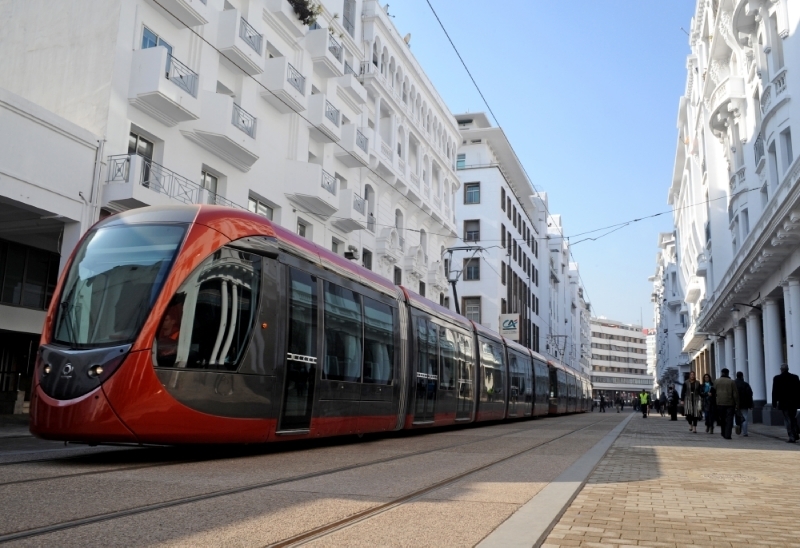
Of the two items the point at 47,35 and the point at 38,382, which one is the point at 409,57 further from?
the point at 38,382

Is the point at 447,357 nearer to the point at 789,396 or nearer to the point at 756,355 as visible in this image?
the point at 789,396

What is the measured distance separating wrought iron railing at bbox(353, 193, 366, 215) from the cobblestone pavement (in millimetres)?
19338

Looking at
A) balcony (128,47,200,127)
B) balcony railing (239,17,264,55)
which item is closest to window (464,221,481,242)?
balcony railing (239,17,264,55)

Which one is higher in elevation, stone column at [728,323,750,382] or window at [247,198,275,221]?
window at [247,198,275,221]

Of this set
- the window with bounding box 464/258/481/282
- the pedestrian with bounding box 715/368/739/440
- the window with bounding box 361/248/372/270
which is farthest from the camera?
the window with bounding box 464/258/481/282

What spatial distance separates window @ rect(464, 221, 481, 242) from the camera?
58812 millimetres

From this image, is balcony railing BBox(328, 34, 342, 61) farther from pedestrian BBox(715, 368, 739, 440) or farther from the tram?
pedestrian BBox(715, 368, 739, 440)

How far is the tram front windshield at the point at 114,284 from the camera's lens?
8.21 m

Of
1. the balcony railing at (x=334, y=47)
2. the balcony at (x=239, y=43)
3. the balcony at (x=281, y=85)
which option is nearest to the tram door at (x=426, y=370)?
the balcony at (x=239, y=43)

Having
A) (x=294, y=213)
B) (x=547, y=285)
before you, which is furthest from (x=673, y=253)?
(x=294, y=213)

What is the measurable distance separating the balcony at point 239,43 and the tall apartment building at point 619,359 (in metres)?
144

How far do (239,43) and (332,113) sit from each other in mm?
6476

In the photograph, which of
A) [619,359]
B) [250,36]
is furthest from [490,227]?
[619,359]

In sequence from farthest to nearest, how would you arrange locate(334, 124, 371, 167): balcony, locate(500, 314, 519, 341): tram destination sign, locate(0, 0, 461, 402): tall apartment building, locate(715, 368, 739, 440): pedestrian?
locate(500, 314, 519, 341): tram destination sign < locate(334, 124, 371, 167): balcony < locate(715, 368, 739, 440): pedestrian < locate(0, 0, 461, 402): tall apartment building
